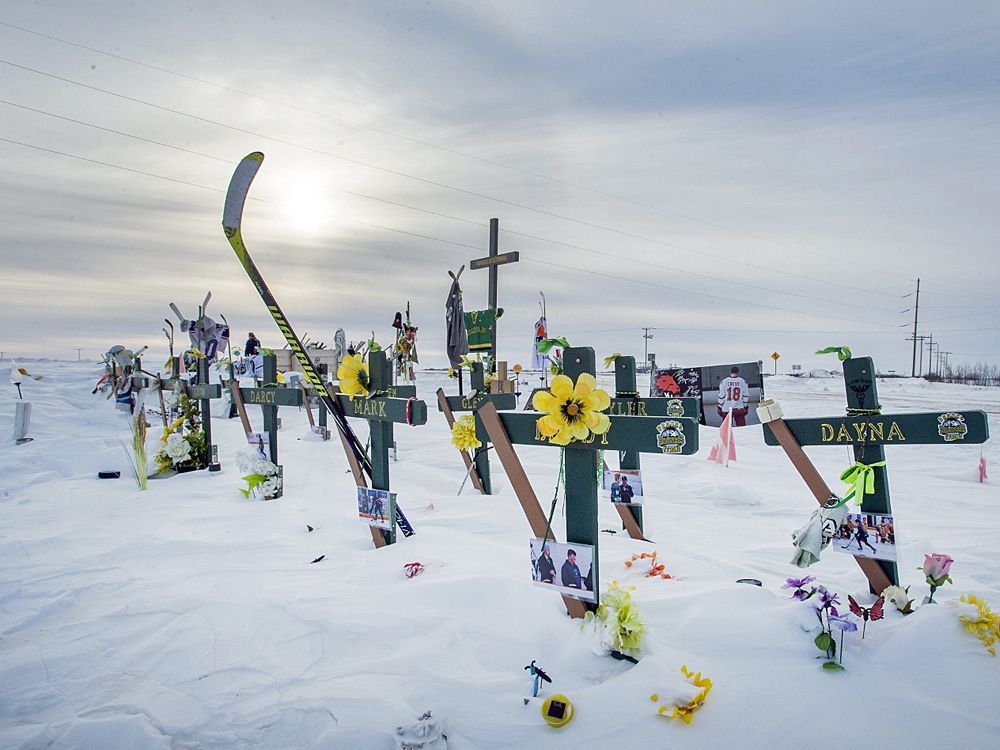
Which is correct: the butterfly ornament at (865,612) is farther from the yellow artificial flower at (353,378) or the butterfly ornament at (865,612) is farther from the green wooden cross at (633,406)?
the yellow artificial flower at (353,378)

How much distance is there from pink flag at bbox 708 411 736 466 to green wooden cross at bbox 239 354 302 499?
7.27 metres

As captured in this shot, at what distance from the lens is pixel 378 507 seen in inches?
193

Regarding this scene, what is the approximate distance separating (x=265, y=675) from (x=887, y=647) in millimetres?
3287

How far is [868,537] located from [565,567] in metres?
2.06

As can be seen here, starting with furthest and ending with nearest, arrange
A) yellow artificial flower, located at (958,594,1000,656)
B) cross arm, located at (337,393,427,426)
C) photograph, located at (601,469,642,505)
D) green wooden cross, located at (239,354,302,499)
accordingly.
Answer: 1. green wooden cross, located at (239,354,302,499)
2. photograph, located at (601,469,642,505)
3. cross arm, located at (337,393,427,426)
4. yellow artificial flower, located at (958,594,1000,656)

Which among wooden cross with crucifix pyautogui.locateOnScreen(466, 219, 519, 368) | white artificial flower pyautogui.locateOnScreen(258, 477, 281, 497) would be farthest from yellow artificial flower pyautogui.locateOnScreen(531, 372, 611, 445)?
wooden cross with crucifix pyautogui.locateOnScreen(466, 219, 519, 368)

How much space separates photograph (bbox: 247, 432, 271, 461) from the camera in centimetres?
713

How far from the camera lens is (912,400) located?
19.4m

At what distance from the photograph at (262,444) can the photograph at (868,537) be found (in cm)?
635

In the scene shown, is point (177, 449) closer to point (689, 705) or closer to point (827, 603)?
point (689, 705)

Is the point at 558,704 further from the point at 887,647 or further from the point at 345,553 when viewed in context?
the point at 345,553

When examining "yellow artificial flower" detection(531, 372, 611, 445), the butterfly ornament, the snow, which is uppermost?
"yellow artificial flower" detection(531, 372, 611, 445)

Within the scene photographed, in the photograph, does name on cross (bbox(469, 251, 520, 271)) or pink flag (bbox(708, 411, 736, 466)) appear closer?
pink flag (bbox(708, 411, 736, 466))

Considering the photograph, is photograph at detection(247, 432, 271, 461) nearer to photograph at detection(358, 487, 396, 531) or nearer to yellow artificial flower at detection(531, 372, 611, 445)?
photograph at detection(358, 487, 396, 531)
